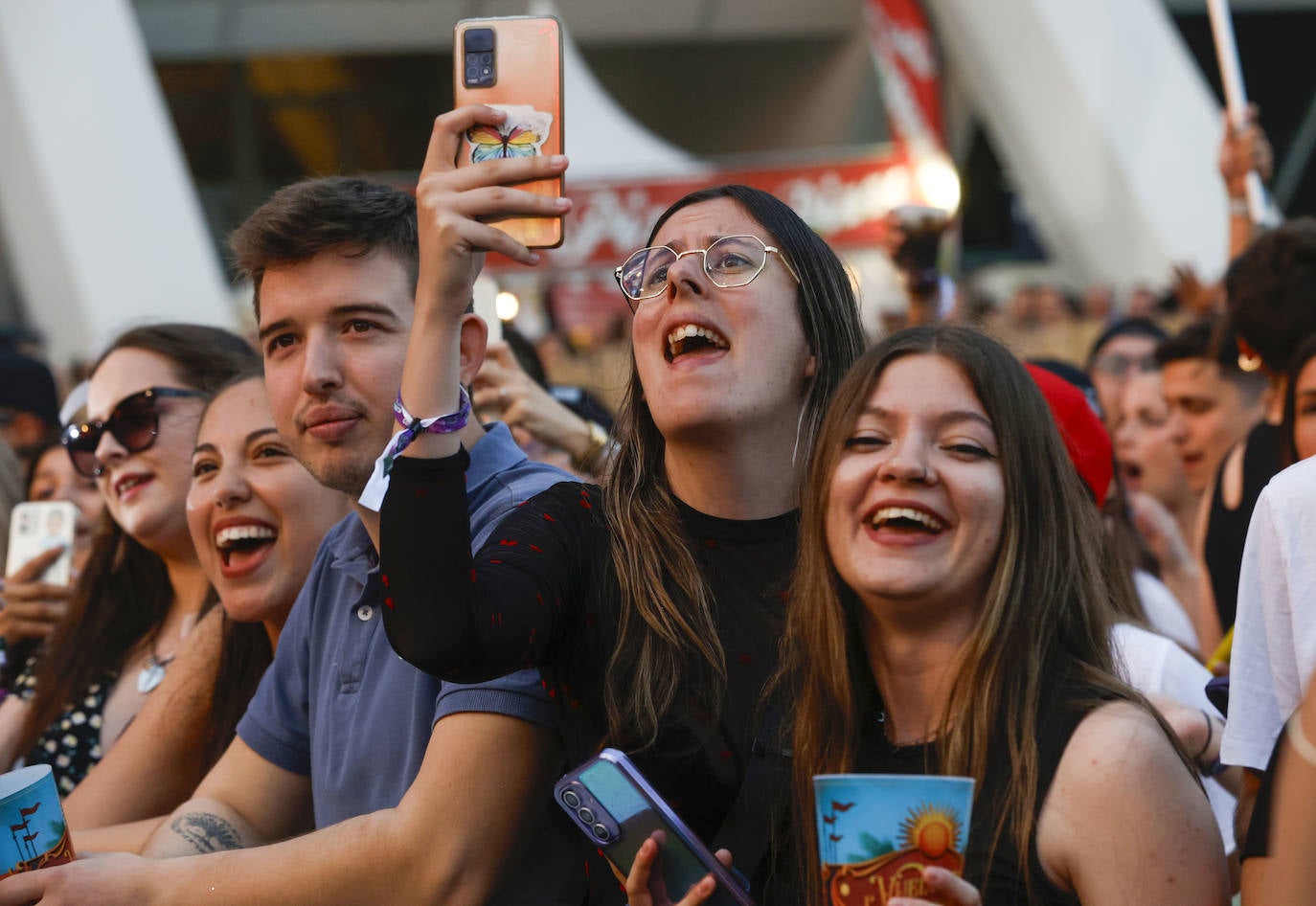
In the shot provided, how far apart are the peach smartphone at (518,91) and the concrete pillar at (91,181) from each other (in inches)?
389

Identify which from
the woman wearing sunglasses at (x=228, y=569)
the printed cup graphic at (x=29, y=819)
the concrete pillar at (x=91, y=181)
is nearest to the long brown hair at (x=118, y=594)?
the woman wearing sunglasses at (x=228, y=569)

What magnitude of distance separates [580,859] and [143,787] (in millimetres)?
1374

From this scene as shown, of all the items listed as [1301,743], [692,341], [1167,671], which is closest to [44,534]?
[692,341]

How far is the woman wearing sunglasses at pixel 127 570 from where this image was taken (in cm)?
392

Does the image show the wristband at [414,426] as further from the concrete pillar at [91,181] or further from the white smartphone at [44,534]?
the concrete pillar at [91,181]

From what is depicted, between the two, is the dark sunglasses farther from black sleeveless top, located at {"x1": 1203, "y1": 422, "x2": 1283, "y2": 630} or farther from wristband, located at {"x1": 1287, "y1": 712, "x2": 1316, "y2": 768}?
wristband, located at {"x1": 1287, "y1": 712, "x2": 1316, "y2": 768}

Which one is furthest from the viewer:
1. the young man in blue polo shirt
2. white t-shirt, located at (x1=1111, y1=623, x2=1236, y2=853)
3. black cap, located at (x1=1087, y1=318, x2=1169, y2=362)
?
black cap, located at (x1=1087, y1=318, x2=1169, y2=362)

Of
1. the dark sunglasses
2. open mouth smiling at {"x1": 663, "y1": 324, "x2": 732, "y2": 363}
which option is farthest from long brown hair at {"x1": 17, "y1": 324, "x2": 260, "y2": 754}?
open mouth smiling at {"x1": 663, "y1": 324, "x2": 732, "y2": 363}

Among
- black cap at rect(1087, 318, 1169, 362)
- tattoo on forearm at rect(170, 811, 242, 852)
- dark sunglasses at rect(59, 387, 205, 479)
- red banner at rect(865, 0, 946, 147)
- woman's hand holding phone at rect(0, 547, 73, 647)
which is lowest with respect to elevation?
tattoo on forearm at rect(170, 811, 242, 852)

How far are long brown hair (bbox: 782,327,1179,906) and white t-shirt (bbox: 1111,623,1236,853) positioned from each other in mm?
800

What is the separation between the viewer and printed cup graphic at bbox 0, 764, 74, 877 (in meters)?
2.24

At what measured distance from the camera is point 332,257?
9.44 ft

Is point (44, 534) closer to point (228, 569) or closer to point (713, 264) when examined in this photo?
point (228, 569)

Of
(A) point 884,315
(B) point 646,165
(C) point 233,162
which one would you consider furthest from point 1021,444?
(C) point 233,162
